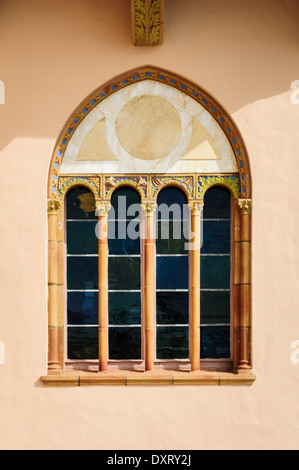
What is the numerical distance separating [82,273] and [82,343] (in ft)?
2.48

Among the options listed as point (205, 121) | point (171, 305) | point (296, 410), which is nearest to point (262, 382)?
point (296, 410)

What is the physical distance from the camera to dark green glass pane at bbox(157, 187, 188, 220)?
5.37 m

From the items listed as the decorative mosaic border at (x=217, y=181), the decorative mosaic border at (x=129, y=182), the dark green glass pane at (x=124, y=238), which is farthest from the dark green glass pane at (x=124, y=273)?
the decorative mosaic border at (x=217, y=181)

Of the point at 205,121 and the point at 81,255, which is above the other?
the point at 205,121

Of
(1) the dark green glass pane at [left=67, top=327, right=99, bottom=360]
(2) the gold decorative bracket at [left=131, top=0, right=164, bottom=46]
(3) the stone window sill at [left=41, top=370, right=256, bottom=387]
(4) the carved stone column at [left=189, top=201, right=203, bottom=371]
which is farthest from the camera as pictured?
(1) the dark green glass pane at [left=67, top=327, right=99, bottom=360]

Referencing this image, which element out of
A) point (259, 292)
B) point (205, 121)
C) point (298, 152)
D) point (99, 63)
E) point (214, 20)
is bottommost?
point (259, 292)

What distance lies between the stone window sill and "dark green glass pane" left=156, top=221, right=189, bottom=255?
1304 mm

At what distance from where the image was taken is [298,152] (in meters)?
5.14

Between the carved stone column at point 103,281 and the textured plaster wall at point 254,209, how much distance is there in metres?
0.40

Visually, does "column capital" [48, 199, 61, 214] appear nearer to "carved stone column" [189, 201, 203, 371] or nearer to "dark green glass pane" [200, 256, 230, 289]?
"carved stone column" [189, 201, 203, 371]

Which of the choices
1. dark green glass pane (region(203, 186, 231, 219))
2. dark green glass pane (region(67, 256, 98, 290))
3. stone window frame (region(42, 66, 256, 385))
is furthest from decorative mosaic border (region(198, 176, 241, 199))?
dark green glass pane (region(67, 256, 98, 290))

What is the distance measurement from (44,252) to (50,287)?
375 millimetres

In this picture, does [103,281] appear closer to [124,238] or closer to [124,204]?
[124,238]
